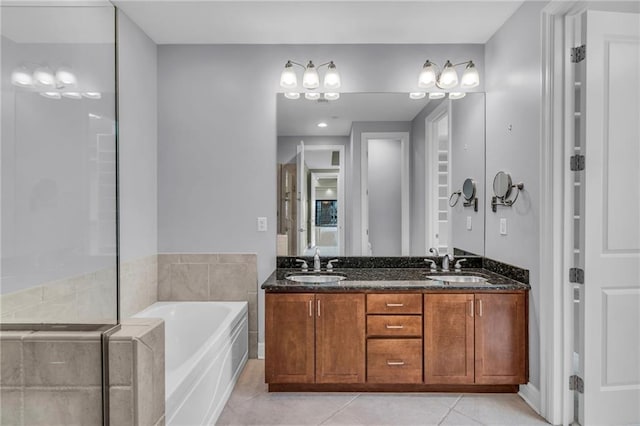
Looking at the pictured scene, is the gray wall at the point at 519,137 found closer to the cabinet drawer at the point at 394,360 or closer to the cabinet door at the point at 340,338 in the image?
the cabinet drawer at the point at 394,360

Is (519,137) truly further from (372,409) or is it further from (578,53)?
(372,409)

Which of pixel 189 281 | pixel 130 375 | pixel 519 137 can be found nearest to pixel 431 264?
pixel 519 137

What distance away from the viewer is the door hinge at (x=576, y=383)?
2.18 m

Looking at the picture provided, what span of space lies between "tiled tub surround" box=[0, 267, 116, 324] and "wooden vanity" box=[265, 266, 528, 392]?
55.3 inches

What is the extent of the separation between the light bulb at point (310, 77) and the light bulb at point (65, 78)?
1943 mm

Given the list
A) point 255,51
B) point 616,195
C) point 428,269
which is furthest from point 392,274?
point 255,51

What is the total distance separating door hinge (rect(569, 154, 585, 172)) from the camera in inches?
85.2

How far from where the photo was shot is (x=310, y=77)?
9.95ft

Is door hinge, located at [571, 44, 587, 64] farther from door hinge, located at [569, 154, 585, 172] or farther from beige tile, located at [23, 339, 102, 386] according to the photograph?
beige tile, located at [23, 339, 102, 386]

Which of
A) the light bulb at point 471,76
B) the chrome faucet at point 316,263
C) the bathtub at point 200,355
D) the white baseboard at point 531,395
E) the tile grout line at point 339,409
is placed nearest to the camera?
the bathtub at point 200,355

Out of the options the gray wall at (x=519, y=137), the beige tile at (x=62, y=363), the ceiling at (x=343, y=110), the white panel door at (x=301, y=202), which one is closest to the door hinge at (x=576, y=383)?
the gray wall at (x=519, y=137)

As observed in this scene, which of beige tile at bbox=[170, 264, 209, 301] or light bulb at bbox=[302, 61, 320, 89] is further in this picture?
beige tile at bbox=[170, 264, 209, 301]

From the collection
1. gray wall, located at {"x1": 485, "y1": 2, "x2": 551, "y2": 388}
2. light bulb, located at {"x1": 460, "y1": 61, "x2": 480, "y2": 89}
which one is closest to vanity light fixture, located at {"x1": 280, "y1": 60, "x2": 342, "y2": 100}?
light bulb, located at {"x1": 460, "y1": 61, "x2": 480, "y2": 89}

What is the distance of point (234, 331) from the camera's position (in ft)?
8.98
